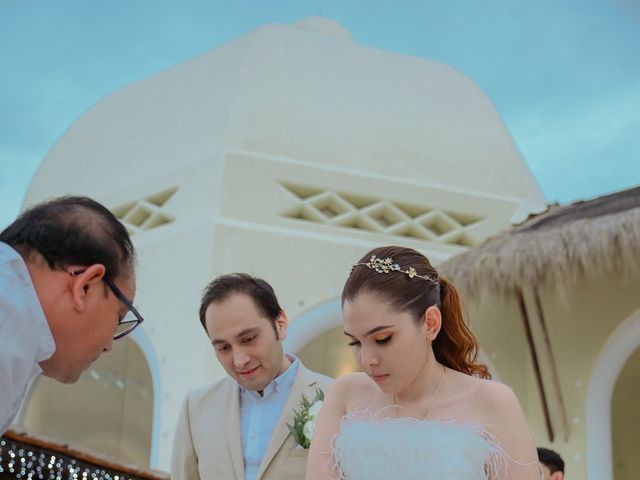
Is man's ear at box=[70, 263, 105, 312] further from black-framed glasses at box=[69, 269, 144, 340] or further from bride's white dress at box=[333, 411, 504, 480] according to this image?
bride's white dress at box=[333, 411, 504, 480]

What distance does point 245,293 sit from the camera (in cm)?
364

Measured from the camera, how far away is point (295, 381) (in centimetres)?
370

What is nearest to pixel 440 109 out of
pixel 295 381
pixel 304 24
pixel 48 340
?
pixel 304 24

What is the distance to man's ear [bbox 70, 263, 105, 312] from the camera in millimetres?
2098

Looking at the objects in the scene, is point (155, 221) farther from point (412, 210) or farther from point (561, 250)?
point (561, 250)

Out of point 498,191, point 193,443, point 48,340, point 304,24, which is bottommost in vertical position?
point 193,443

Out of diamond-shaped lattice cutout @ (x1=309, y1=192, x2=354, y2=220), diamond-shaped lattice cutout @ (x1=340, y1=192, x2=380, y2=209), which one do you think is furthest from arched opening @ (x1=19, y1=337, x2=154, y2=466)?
diamond-shaped lattice cutout @ (x1=340, y1=192, x2=380, y2=209)

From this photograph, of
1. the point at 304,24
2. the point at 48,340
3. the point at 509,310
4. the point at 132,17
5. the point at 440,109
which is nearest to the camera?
the point at 48,340

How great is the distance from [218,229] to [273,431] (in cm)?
619

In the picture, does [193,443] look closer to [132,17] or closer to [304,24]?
[304,24]

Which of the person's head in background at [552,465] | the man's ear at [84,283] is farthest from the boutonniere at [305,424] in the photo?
the person's head in background at [552,465]

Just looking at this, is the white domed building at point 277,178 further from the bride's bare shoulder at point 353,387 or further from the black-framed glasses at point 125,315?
the black-framed glasses at point 125,315

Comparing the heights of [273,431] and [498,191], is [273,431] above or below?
below

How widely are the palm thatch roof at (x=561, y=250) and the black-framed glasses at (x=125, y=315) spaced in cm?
524
